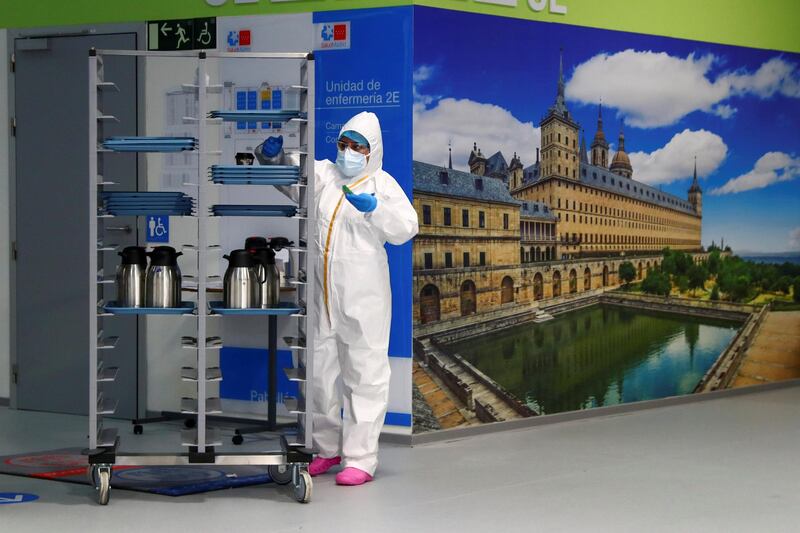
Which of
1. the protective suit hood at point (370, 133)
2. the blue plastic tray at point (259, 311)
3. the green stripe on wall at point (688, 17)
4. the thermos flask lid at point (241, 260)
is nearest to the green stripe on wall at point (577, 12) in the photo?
the green stripe on wall at point (688, 17)

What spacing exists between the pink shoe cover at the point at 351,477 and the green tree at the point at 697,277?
322cm

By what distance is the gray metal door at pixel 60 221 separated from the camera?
20.5 ft

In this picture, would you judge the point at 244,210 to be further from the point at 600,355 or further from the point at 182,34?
the point at 600,355

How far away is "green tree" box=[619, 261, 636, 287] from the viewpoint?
6707 mm

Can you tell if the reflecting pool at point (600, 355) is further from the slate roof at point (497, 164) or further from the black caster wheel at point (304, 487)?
the black caster wheel at point (304, 487)

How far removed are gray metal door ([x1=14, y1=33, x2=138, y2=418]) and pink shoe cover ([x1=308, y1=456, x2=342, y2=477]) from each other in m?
1.80

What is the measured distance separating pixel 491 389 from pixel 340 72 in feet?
6.26

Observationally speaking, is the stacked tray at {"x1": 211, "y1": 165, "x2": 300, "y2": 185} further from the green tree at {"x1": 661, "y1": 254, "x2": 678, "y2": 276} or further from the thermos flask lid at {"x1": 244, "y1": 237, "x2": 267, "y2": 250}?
the green tree at {"x1": 661, "y1": 254, "x2": 678, "y2": 276}

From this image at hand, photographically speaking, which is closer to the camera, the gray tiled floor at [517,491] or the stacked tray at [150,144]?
the gray tiled floor at [517,491]

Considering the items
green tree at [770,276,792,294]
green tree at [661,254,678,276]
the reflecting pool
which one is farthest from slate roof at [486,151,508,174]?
green tree at [770,276,792,294]

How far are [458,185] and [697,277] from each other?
2.15m

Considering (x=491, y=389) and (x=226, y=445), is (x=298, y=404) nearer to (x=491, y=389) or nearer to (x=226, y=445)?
(x=226, y=445)

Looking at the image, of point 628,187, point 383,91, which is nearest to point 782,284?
point 628,187

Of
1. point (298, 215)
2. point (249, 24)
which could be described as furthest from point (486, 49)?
point (298, 215)
